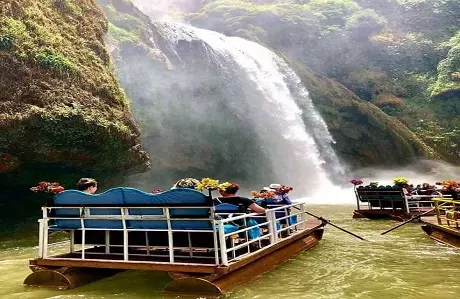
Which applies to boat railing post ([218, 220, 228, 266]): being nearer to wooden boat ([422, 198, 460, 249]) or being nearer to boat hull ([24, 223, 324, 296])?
boat hull ([24, 223, 324, 296])

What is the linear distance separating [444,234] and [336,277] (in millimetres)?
4901

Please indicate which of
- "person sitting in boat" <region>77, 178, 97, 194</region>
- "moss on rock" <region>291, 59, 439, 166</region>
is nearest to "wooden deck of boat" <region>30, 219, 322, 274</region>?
"person sitting in boat" <region>77, 178, 97, 194</region>

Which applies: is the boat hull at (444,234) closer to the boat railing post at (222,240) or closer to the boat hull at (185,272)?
the boat hull at (185,272)

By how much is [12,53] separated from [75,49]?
2.98m

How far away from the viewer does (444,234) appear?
35.1 ft

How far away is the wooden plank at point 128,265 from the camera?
6145mm

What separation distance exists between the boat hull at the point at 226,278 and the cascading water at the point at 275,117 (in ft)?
79.7

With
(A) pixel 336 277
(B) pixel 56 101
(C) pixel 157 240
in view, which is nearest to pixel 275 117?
(B) pixel 56 101

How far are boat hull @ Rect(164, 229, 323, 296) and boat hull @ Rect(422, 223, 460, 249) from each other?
433cm

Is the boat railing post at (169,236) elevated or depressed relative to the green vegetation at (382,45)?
depressed

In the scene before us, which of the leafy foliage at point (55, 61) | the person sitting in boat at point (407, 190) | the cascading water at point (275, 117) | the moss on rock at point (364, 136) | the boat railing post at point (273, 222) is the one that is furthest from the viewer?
the moss on rock at point (364, 136)

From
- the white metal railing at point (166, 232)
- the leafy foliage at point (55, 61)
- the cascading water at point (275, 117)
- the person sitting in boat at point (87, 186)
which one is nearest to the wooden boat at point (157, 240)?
the white metal railing at point (166, 232)

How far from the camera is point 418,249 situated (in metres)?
10.2

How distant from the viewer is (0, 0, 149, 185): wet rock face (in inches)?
490
